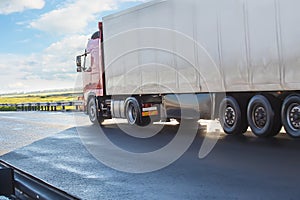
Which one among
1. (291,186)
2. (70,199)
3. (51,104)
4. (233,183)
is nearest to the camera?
(70,199)

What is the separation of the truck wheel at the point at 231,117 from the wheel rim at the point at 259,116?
16.5 inches

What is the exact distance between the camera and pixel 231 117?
11562 millimetres

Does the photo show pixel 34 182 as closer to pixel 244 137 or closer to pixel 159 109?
pixel 244 137

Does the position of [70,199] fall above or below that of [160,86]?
below

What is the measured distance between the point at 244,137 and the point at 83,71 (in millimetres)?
9340

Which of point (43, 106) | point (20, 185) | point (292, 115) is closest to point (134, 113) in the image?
point (292, 115)

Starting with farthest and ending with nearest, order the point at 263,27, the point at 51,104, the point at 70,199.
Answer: the point at 51,104 → the point at 263,27 → the point at 70,199

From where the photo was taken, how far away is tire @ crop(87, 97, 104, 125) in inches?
717

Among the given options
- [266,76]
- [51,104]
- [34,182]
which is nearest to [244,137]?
[266,76]

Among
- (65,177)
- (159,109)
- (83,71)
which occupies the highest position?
(83,71)

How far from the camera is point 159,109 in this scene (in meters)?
14.6

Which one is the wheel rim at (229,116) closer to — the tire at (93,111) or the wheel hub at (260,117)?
the wheel hub at (260,117)

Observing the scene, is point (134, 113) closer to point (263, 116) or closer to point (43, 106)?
point (263, 116)

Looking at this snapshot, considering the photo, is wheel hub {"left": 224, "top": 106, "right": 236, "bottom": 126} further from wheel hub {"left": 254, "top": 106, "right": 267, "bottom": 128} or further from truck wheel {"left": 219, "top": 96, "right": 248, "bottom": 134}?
wheel hub {"left": 254, "top": 106, "right": 267, "bottom": 128}
